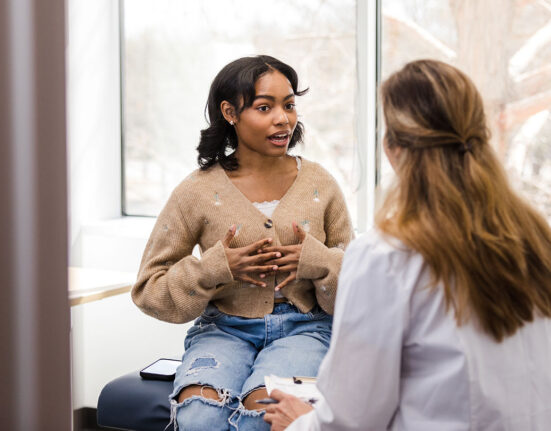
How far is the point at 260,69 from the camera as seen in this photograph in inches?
71.3

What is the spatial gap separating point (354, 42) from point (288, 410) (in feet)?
6.58

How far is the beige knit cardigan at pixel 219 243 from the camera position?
1.75 metres

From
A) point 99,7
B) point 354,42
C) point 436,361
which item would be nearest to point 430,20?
point 354,42

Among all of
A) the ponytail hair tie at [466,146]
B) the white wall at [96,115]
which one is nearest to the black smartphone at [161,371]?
the white wall at [96,115]

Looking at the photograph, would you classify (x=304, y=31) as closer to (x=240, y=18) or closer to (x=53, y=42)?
(x=240, y=18)

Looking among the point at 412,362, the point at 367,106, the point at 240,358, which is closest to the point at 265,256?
the point at 240,358

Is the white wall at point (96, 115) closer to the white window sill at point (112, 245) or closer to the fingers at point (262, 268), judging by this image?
the white window sill at point (112, 245)

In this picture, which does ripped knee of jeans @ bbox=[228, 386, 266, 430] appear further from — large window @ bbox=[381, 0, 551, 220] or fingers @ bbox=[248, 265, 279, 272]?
large window @ bbox=[381, 0, 551, 220]

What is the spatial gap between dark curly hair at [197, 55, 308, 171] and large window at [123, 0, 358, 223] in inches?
30.8

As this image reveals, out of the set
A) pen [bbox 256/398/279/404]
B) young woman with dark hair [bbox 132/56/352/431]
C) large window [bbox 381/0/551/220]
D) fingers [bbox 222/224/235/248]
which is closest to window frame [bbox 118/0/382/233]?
large window [bbox 381/0/551/220]

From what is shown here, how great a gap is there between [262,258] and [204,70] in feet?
5.60

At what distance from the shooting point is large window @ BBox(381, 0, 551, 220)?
8.24 ft

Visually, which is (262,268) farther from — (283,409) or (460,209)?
(460,209)

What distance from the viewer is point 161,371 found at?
2.05 metres
